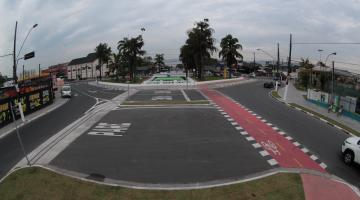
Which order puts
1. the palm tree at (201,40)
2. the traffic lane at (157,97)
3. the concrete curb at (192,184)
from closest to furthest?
the concrete curb at (192,184)
the traffic lane at (157,97)
the palm tree at (201,40)

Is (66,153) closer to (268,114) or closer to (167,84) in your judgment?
(268,114)

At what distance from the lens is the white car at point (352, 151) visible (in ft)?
54.6

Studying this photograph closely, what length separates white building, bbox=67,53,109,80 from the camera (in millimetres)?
144875

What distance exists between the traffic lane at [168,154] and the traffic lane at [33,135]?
90.7 inches

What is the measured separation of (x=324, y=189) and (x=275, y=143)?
700 cm

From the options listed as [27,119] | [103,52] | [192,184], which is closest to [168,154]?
[192,184]

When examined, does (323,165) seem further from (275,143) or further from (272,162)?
(275,143)

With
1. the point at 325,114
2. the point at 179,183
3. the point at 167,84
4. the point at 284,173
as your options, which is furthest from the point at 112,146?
the point at 167,84

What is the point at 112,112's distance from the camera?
111ft

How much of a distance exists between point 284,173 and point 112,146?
31.3 ft

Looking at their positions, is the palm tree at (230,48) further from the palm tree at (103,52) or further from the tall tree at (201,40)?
the palm tree at (103,52)

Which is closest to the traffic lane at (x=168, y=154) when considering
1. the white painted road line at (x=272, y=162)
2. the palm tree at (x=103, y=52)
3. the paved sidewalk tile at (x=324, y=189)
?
the white painted road line at (x=272, y=162)

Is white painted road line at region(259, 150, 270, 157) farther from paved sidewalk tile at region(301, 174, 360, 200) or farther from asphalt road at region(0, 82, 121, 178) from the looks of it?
asphalt road at region(0, 82, 121, 178)

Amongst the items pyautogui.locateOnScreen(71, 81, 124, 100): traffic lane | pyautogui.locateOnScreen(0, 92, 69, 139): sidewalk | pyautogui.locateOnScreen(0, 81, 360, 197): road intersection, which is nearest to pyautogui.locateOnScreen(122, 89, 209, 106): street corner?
pyautogui.locateOnScreen(71, 81, 124, 100): traffic lane
